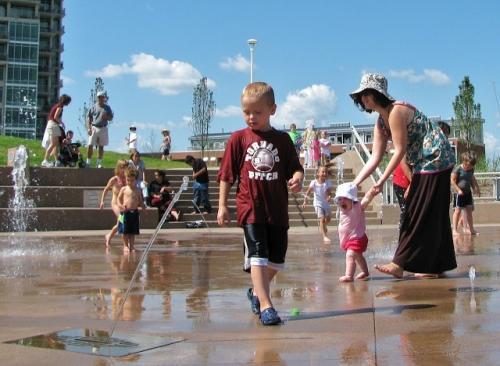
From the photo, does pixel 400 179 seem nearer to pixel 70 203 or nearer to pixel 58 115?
pixel 70 203

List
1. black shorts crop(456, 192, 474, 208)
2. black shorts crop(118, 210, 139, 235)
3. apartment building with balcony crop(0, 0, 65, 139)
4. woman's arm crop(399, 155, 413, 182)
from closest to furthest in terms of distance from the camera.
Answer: woman's arm crop(399, 155, 413, 182)
black shorts crop(118, 210, 139, 235)
black shorts crop(456, 192, 474, 208)
apartment building with balcony crop(0, 0, 65, 139)

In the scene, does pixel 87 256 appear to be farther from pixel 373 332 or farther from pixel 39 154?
pixel 39 154

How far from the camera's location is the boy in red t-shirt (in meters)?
4.65

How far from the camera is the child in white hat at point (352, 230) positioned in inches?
262

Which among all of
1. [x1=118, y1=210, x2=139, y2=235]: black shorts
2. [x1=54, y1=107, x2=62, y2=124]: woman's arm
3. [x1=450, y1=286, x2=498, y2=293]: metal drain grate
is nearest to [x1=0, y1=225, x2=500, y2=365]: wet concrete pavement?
[x1=450, y1=286, x2=498, y2=293]: metal drain grate

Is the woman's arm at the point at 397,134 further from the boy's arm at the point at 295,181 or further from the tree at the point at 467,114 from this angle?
the tree at the point at 467,114

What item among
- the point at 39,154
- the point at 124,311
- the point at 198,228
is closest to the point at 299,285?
the point at 124,311

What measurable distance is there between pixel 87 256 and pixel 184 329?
5.80 m

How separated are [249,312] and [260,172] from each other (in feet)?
3.39

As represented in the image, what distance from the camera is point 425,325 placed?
434 centimetres

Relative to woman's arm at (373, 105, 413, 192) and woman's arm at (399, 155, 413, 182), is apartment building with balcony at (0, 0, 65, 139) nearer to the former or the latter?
woman's arm at (399, 155, 413, 182)

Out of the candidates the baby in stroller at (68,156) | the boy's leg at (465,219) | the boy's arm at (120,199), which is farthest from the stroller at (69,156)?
the boy's leg at (465,219)

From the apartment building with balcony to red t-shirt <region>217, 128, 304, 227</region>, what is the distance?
92.3m

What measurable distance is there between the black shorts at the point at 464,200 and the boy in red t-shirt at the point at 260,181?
9.70 metres
